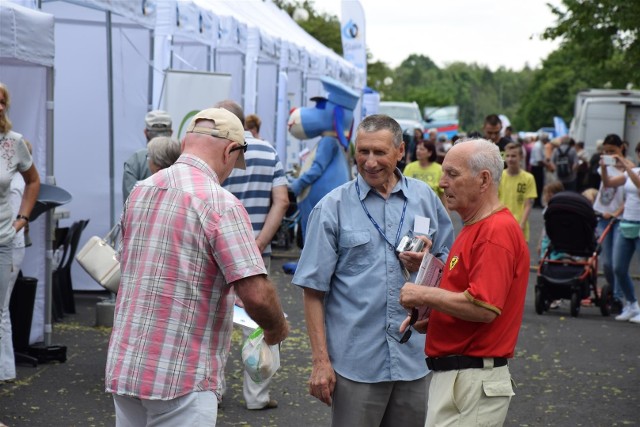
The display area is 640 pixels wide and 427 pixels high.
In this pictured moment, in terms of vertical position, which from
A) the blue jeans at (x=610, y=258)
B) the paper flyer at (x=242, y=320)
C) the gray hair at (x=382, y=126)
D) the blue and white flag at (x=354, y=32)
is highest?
the blue and white flag at (x=354, y=32)

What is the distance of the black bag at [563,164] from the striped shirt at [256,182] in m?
20.4

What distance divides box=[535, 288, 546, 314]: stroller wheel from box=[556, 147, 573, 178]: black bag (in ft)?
48.4

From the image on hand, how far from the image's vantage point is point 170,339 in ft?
12.1

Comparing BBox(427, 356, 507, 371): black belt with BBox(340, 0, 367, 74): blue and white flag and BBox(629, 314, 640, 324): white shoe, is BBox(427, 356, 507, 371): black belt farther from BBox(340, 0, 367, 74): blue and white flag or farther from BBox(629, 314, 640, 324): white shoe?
BBox(340, 0, 367, 74): blue and white flag

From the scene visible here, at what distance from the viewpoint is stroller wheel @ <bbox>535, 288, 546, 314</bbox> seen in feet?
41.6

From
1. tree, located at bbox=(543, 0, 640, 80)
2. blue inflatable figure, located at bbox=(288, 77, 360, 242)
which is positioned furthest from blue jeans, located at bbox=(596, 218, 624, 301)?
tree, located at bbox=(543, 0, 640, 80)

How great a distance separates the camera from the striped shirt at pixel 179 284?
3.68m

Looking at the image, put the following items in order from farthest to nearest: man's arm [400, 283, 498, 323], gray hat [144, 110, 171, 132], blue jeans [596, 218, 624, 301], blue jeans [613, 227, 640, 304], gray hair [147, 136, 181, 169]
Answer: blue jeans [596, 218, 624, 301] → blue jeans [613, 227, 640, 304] → gray hat [144, 110, 171, 132] → gray hair [147, 136, 181, 169] → man's arm [400, 283, 498, 323]

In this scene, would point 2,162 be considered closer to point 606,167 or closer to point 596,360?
point 596,360

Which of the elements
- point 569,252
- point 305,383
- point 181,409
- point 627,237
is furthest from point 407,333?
point 569,252

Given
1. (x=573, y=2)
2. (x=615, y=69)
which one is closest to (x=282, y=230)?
(x=573, y=2)

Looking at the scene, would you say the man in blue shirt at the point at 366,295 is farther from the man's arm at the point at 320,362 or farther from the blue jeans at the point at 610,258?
the blue jeans at the point at 610,258

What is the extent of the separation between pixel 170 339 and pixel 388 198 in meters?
1.18

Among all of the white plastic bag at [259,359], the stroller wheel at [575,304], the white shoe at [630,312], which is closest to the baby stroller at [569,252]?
the stroller wheel at [575,304]
